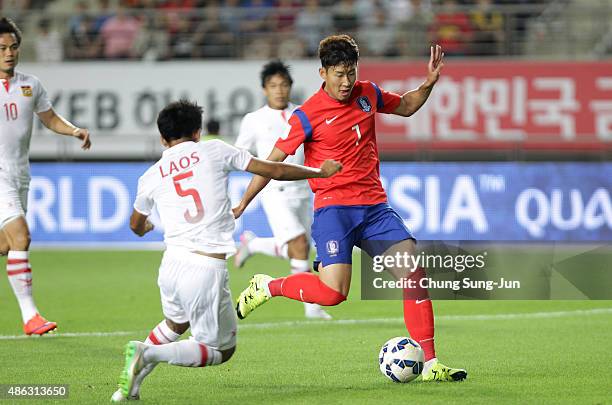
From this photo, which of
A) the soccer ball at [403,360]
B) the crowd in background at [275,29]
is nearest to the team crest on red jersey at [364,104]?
the soccer ball at [403,360]

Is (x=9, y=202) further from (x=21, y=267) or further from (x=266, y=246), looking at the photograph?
(x=266, y=246)

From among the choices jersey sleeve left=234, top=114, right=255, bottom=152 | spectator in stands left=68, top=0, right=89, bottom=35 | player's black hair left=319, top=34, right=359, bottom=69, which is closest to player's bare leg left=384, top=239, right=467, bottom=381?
player's black hair left=319, top=34, right=359, bottom=69

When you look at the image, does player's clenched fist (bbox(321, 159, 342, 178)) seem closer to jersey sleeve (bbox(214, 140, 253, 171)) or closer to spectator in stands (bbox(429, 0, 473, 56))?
jersey sleeve (bbox(214, 140, 253, 171))

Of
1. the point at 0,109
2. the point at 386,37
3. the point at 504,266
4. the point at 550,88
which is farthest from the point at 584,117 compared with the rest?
the point at 0,109

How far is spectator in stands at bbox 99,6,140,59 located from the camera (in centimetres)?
2009

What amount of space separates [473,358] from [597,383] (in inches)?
50.7

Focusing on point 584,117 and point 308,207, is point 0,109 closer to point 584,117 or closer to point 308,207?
point 308,207

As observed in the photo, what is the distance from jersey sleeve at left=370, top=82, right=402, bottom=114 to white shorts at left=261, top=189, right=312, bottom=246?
3357 millimetres

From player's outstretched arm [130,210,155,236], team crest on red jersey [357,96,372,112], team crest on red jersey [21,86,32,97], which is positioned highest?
team crest on red jersey [21,86,32,97]

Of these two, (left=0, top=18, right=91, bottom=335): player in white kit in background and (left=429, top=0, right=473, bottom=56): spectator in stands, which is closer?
(left=0, top=18, right=91, bottom=335): player in white kit in background

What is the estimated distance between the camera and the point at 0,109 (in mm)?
9641

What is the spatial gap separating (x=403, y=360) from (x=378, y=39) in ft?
41.7

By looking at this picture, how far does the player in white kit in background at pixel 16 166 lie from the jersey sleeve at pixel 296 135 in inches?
94.2

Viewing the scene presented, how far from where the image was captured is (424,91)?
26.0 feet
